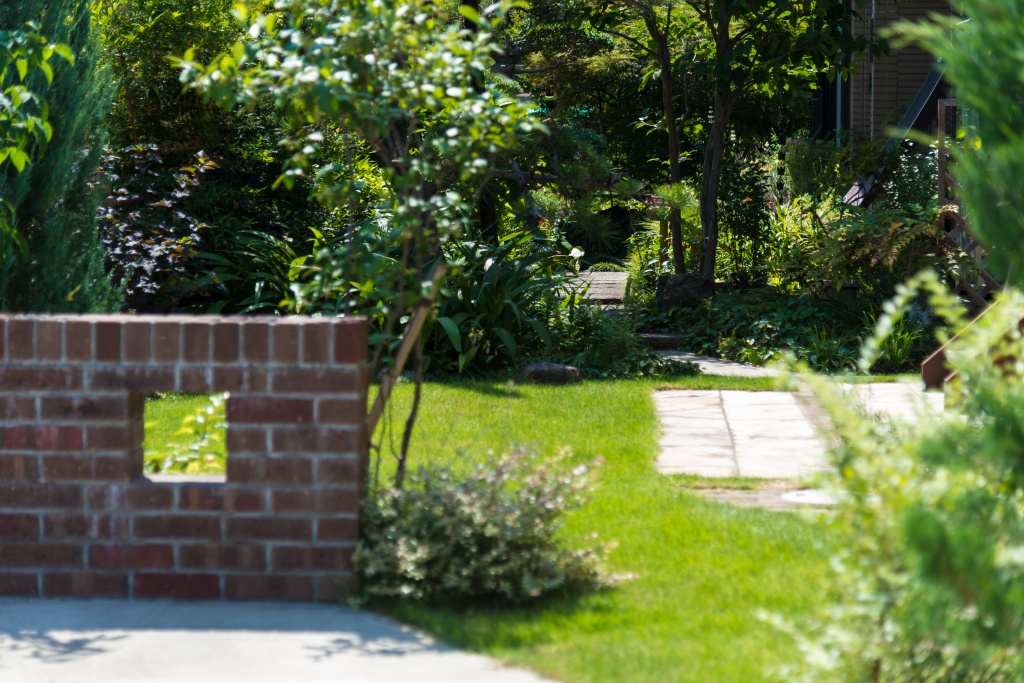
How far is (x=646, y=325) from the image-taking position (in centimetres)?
1111

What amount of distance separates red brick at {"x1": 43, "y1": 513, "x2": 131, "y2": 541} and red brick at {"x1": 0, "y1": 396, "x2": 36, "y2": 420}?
367 millimetres

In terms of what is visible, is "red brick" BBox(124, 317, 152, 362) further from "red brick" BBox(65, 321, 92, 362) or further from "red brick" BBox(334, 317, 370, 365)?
"red brick" BBox(334, 317, 370, 365)

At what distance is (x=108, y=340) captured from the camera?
4.17 meters

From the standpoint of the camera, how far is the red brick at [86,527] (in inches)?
166

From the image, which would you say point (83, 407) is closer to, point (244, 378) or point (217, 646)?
point (244, 378)

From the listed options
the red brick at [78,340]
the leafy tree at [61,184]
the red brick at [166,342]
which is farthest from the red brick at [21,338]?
the leafy tree at [61,184]

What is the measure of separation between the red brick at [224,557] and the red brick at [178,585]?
0.04 meters

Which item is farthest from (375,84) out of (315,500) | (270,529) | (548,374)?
(548,374)

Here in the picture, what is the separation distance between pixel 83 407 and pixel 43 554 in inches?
21.7

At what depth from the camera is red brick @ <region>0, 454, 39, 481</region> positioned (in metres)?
4.21

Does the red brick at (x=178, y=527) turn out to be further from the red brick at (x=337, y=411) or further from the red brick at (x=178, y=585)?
the red brick at (x=337, y=411)

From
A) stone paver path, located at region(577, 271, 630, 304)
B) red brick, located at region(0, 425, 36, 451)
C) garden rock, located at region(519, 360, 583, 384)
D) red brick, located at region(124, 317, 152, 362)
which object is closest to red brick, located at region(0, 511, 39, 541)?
red brick, located at region(0, 425, 36, 451)

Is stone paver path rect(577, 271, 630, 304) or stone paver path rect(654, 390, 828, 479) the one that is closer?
stone paver path rect(654, 390, 828, 479)

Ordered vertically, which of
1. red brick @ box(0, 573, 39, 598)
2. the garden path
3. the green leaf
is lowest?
the garden path
